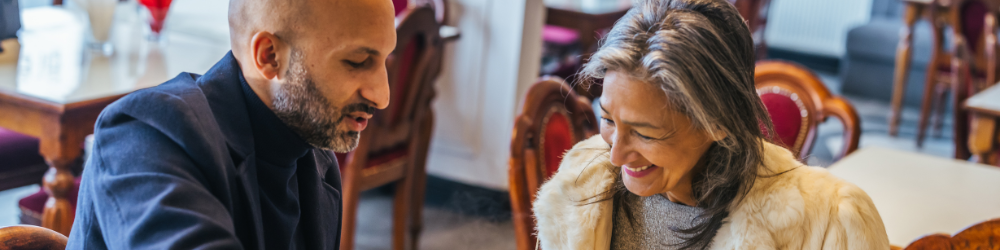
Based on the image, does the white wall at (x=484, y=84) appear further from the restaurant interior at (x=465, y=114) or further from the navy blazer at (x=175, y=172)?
the navy blazer at (x=175, y=172)

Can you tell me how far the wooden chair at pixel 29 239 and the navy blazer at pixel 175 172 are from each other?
101 mm

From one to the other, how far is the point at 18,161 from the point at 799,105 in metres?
1.95

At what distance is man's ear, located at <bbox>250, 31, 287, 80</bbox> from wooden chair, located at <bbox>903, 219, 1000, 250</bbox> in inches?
35.0

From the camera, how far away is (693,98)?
2.99 feet

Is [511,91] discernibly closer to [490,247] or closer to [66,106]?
[490,247]

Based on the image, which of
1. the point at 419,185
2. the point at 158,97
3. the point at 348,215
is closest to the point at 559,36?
the point at 419,185

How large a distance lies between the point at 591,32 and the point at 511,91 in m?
0.51

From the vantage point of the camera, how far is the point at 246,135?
33.5 inches

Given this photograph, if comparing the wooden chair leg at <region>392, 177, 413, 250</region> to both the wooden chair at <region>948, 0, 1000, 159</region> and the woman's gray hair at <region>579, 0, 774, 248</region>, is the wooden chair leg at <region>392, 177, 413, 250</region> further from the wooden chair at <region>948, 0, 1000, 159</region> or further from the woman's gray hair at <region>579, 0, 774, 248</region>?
the wooden chair at <region>948, 0, 1000, 159</region>

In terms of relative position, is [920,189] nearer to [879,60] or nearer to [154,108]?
[154,108]

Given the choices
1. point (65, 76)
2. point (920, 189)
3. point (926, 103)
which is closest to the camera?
point (920, 189)

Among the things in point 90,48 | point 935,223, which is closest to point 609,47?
point 935,223

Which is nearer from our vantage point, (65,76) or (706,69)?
(706,69)

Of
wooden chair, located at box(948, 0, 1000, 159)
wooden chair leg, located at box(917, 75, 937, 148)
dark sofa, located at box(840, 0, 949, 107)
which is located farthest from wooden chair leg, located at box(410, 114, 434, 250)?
dark sofa, located at box(840, 0, 949, 107)
